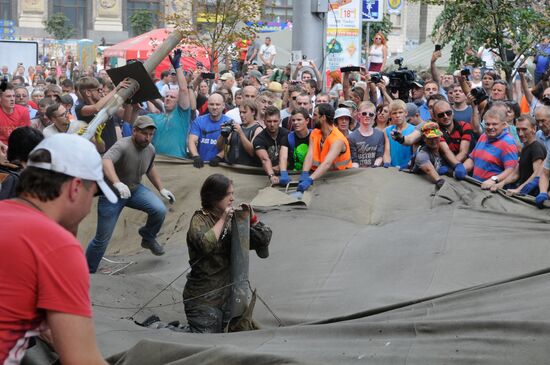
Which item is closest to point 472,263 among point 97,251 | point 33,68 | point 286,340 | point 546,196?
point 546,196

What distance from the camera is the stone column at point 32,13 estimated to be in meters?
59.6

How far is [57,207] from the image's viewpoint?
3.04 metres

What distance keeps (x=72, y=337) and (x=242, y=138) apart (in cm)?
704

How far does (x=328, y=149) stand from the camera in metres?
9.12

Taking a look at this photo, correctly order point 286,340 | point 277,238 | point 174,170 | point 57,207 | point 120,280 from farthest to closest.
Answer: point 174,170 < point 277,238 < point 120,280 < point 286,340 < point 57,207

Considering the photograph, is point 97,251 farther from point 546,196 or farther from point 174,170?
point 546,196

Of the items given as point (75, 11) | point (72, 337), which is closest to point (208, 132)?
point (72, 337)

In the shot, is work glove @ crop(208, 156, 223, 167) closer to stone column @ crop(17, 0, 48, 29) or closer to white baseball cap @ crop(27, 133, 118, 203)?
white baseball cap @ crop(27, 133, 118, 203)

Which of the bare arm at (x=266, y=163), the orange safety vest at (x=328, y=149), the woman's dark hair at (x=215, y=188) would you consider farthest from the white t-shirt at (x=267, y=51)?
the woman's dark hair at (x=215, y=188)

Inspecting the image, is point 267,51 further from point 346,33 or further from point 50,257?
point 50,257

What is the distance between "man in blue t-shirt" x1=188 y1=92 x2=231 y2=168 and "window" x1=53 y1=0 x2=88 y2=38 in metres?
54.2

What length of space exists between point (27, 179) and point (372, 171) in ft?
20.4

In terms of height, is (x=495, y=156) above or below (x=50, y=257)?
below

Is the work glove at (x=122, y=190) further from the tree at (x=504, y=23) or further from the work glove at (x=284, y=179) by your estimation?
the tree at (x=504, y=23)
